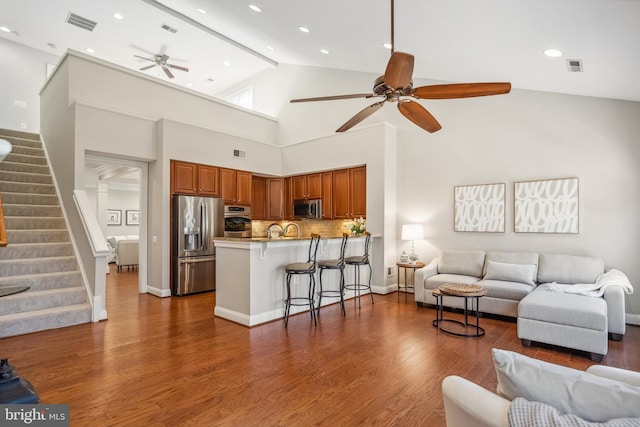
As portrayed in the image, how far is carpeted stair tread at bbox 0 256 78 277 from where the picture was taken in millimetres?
4371

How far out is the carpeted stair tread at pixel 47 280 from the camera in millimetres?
4305

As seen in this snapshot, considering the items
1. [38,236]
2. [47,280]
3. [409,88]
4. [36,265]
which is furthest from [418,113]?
[38,236]

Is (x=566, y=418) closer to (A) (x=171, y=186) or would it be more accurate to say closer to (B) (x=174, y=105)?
(A) (x=171, y=186)

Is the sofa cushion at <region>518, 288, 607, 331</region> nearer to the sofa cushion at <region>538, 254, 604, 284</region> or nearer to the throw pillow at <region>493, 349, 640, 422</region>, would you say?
the sofa cushion at <region>538, 254, 604, 284</region>

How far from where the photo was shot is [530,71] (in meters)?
4.00

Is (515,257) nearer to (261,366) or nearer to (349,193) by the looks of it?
(349,193)

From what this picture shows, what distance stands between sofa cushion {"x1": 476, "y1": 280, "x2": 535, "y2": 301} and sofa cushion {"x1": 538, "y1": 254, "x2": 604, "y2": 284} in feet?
1.21

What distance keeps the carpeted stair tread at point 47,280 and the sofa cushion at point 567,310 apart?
576 cm

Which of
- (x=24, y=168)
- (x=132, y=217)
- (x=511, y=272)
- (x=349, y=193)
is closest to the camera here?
(x=511, y=272)

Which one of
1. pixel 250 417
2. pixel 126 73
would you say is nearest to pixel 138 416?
pixel 250 417

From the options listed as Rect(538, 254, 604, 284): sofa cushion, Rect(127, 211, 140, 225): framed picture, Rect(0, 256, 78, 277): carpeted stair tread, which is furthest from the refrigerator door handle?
Rect(127, 211, 140, 225): framed picture

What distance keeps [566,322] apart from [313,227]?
525 centimetres

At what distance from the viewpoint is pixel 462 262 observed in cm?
537

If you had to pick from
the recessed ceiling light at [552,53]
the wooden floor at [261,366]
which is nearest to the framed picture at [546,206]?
the wooden floor at [261,366]
